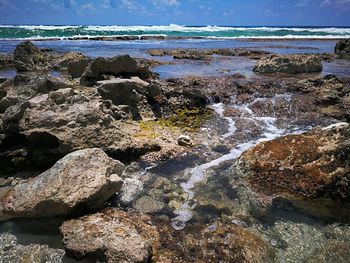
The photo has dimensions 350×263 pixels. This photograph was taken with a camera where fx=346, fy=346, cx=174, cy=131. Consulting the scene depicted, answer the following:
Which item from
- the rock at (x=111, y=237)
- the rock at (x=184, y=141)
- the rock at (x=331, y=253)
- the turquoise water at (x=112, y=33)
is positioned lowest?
the turquoise water at (x=112, y=33)

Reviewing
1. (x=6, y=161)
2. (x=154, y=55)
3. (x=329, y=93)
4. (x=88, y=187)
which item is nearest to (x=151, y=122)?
(x=6, y=161)

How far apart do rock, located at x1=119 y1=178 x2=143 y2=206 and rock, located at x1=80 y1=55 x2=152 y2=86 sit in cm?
601

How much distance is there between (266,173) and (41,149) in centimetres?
438

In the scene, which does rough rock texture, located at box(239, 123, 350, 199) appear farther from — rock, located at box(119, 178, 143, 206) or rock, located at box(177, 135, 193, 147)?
rock, located at box(119, 178, 143, 206)

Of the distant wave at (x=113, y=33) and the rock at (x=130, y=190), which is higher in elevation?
the rock at (x=130, y=190)

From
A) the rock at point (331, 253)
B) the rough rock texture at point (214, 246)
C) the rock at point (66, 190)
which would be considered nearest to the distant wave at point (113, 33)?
the rock at point (66, 190)

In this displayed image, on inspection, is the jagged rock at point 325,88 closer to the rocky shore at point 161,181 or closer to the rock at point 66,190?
the rocky shore at point 161,181

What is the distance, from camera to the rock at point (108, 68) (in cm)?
1140

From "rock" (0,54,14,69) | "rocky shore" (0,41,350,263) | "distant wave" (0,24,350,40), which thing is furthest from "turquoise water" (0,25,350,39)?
"rocky shore" (0,41,350,263)

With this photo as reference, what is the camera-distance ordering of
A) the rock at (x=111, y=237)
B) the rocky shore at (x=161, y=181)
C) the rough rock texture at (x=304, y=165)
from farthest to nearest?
1. the rough rock texture at (x=304, y=165)
2. the rocky shore at (x=161, y=181)
3. the rock at (x=111, y=237)

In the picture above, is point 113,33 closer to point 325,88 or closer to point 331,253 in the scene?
point 325,88

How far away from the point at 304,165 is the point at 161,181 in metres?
2.57

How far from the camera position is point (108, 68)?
11539mm

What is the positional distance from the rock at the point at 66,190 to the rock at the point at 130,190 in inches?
8.8
